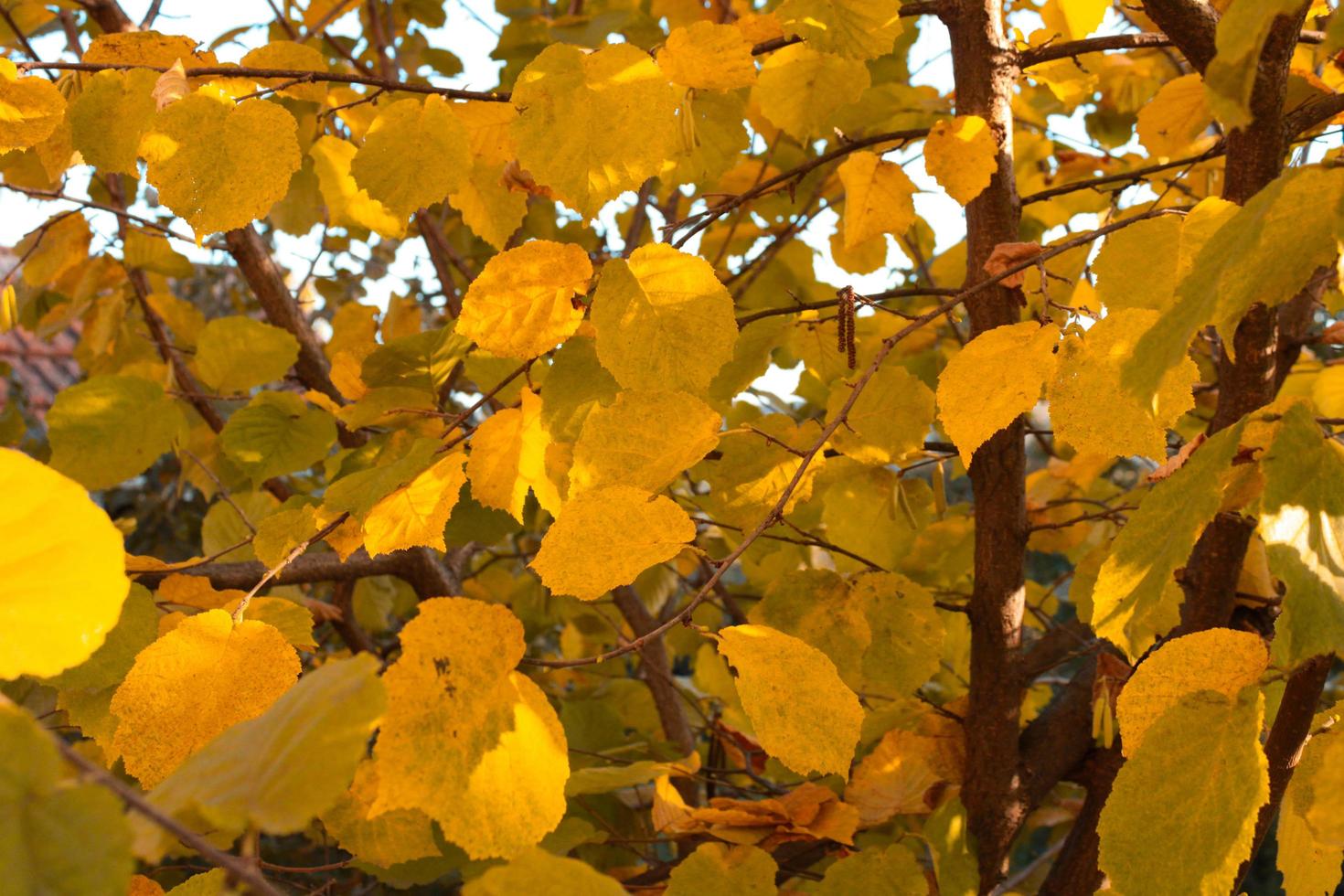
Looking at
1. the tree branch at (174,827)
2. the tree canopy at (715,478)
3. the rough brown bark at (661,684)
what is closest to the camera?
the tree branch at (174,827)

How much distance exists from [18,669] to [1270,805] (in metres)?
0.50

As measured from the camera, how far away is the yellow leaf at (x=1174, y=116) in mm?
759

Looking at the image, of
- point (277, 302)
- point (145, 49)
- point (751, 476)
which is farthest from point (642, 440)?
point (277, 302)

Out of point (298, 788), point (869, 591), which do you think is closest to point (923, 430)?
point (869, 591)

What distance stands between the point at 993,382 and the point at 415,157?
318mm

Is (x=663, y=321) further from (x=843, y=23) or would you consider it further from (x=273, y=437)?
(x=273, y=437)

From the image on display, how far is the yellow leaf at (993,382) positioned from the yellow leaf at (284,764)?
0.27 m

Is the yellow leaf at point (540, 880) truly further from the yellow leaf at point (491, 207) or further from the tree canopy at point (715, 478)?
the yellow leaf at point (491, 207)

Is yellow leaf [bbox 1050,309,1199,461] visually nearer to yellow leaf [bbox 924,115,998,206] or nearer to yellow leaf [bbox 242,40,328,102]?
yellow leaf [bbox 924,115,998,206]

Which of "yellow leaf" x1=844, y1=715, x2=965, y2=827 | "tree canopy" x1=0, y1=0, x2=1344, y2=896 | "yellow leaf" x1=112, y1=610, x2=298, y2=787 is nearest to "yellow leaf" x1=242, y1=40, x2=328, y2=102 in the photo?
"tree canopy" x1=0, y1=0, x2=1344, y2=896

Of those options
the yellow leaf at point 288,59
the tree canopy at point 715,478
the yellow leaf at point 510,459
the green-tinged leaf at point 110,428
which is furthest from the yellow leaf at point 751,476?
the green-tinged leaf at point 110,428

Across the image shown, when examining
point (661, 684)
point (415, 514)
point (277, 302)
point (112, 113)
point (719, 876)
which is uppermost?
point (112, 113)

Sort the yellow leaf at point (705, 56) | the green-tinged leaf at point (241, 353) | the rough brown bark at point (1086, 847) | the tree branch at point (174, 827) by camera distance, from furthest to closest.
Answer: the green-tinged leaf at point (241, 353), the rough brown bark at point (1086, 847), the yellow leaf at point (705, 56), the tree branch at point (174, 827)

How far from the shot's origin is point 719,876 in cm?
55
